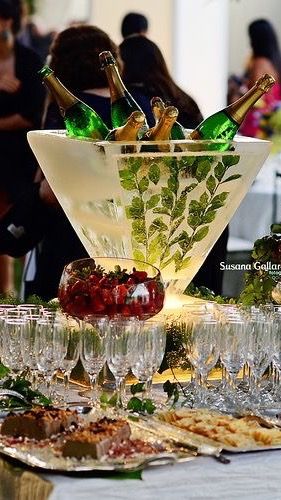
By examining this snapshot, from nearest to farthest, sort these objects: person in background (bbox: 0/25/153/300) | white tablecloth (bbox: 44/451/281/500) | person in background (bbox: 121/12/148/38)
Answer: white tablecloth (bbox: 44/451/281/500) < person in background (bbox: 0/25/153/300) < person in background (bbox: 121/12/148/38)

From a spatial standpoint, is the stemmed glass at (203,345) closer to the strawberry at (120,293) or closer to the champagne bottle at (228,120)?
the strawberry at (120,293)

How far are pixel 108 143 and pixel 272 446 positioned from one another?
0.67 metres

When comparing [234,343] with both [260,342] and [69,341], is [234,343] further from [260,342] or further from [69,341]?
[69,341]

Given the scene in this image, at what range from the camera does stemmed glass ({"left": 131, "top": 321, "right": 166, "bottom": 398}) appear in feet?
6.24

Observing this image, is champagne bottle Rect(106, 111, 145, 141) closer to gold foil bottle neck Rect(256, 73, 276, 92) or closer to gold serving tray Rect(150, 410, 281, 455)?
gold foil bottle neck Rect(256, 73, 276, 92)

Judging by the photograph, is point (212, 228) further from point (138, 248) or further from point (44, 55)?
point (44, 55)

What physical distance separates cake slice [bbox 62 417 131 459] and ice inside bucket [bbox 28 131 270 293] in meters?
0.57

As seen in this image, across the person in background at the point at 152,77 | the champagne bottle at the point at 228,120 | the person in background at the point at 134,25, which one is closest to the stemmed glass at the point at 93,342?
the champagne bottle at the point at 228,120

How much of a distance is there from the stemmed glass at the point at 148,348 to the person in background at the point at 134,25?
9.35 feet

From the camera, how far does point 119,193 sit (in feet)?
7.17

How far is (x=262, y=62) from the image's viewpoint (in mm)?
5137

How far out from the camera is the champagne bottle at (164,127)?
217cm

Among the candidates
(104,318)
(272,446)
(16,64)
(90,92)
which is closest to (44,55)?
(16,64)

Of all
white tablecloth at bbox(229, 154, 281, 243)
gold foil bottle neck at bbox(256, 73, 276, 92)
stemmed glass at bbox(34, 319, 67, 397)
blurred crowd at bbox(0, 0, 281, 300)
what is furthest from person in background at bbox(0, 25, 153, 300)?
stemmed glass at bbox(34, 319, 67, 397)
